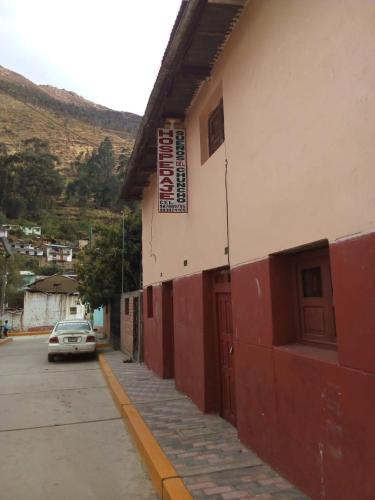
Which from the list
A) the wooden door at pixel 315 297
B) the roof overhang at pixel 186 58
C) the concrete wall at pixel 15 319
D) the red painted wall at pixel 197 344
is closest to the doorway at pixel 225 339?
the red painted wall at pixel 197 344

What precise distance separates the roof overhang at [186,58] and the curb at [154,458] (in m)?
4.62

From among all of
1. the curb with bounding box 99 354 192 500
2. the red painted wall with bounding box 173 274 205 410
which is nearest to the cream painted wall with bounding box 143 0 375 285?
the red painted wall with bounding box 173 274 205 410

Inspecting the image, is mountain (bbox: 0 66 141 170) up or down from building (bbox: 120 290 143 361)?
up

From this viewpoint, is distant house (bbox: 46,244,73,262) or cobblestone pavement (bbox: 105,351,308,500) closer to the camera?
cobblestone pavement (bbox: 105,351,308,500)

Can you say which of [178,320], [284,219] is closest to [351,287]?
[284,219]

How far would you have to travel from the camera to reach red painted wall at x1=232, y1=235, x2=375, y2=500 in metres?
2.79

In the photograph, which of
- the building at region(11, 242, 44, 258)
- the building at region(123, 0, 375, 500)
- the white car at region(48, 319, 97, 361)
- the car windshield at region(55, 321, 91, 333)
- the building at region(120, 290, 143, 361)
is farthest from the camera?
the building at region(11, 242, 44, 258)

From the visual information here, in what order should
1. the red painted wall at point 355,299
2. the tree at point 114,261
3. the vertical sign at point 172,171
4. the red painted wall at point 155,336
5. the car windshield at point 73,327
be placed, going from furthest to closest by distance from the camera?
the tree at point 114,261, the car windshield at point 73,327, the red painted wall at point 155,336, the vertical sign at point 172,171, the red painted wall at point 355,299

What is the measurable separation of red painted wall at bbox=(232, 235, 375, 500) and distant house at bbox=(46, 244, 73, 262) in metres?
87.2

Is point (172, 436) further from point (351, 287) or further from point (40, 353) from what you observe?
point (40, 353)

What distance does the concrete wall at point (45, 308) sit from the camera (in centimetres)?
3766

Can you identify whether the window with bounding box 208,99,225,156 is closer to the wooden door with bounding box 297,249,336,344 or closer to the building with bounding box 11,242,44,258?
the wooden door with bounding box 297,249,336,344

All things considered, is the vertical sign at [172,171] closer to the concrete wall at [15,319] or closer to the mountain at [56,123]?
the concrete wall at [15,319]

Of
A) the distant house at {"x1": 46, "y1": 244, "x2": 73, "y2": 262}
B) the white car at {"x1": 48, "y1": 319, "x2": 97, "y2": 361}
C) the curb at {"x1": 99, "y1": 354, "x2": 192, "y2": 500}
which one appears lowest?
the curb at {"x1": 99, "y1": 354, "x2": 192, "y2": 500}
